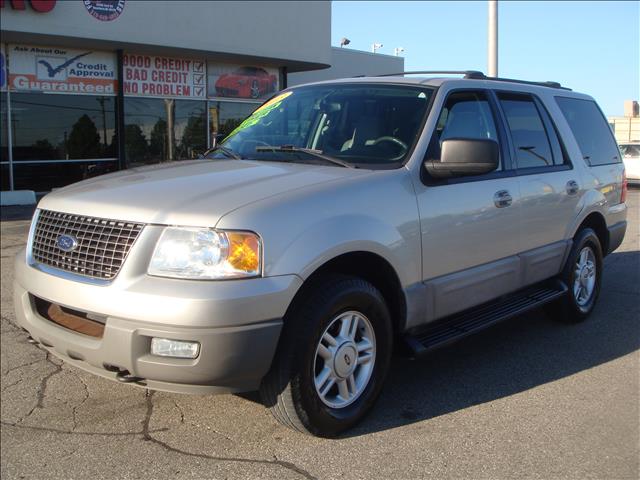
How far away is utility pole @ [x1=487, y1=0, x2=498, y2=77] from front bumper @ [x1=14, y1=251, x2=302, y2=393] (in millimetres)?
12233

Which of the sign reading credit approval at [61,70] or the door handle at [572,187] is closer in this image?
the door handle at [572,187]

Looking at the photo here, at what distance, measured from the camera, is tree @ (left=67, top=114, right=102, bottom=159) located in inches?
623

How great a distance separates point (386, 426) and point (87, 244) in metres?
1.95

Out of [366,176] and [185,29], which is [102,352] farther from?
[185,29]

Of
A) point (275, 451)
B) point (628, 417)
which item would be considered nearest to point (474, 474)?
point (275, 451)

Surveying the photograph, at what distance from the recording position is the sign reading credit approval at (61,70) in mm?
14650

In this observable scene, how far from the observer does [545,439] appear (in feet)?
11.8

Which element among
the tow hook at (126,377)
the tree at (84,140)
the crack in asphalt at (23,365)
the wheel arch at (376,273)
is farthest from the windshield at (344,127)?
the tree at (84,140)

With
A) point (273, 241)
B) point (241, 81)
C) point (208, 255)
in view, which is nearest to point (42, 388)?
point (208, 255)

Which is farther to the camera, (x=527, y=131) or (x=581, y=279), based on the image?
(x=581, y=279)

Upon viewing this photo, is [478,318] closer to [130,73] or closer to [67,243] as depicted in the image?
[67,243]

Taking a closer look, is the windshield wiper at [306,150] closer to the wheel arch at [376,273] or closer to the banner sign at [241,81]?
the wheel arch at [376,273]

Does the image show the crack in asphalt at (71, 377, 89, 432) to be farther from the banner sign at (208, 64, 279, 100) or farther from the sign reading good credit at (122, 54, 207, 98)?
the banner sign at (208, 64, 279, 100)

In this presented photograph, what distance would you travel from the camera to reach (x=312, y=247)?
325 cm
